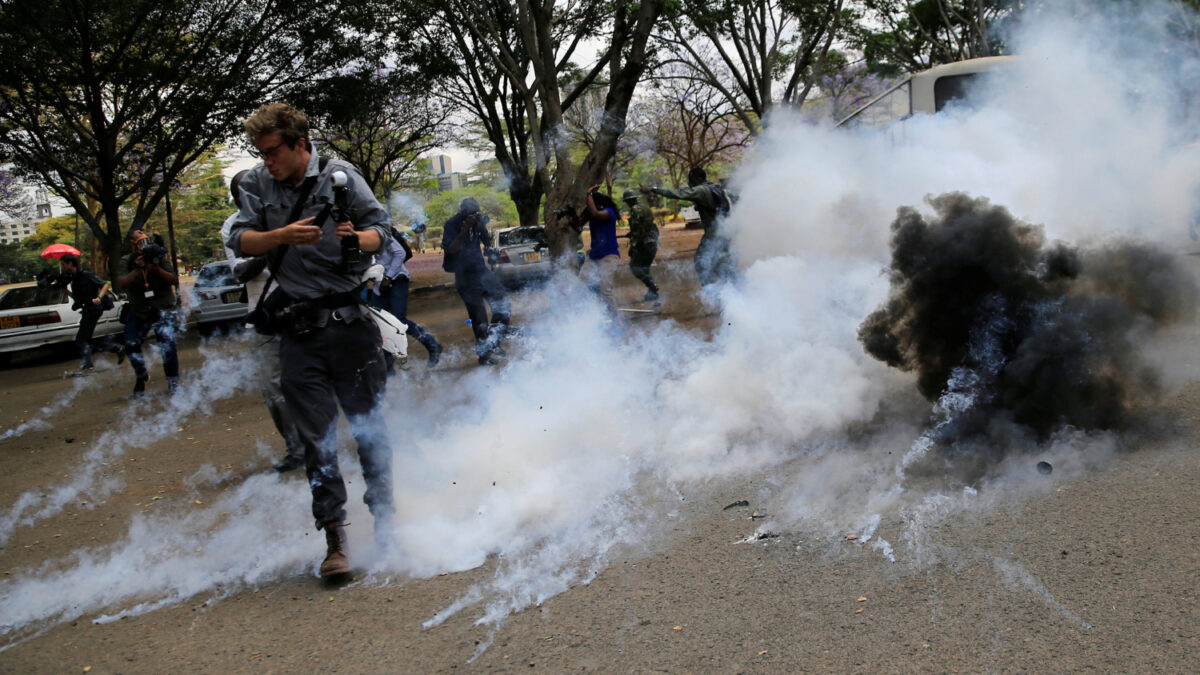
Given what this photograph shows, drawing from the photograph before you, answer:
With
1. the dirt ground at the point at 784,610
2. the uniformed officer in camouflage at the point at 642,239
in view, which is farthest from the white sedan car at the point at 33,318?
the dirt ground at the point at 784,610

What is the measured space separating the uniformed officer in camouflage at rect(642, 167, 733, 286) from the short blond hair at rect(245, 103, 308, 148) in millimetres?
5366

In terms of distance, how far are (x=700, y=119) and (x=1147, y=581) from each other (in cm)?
2570

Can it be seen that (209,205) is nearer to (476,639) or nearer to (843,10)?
(843,10)

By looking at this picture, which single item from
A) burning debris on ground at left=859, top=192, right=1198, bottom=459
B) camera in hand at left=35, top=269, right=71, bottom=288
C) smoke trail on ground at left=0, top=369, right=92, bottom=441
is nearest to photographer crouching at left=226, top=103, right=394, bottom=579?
burning debris on ground at left=859, top=192, right=1198, bottom=459

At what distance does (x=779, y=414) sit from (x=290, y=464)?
113 inches

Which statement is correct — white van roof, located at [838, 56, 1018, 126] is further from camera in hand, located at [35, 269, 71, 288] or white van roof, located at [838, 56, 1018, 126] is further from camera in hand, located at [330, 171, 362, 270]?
camera in hand, located at [35, 269, 71, 288]

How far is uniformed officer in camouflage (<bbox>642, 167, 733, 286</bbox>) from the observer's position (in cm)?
871

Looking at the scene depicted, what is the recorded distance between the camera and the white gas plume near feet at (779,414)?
343 centimetres

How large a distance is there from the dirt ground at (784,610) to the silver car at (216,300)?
12252 mm

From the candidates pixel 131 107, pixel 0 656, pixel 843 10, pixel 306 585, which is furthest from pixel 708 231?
pixel 843 10

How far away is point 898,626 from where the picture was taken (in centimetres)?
256

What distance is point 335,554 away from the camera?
3355 mm

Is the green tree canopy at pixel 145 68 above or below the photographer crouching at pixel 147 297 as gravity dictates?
above

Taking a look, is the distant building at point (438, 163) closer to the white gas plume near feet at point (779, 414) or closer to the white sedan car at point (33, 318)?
the white sedan car at point (33, 318)
